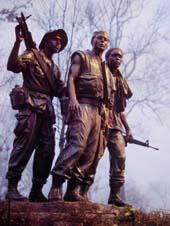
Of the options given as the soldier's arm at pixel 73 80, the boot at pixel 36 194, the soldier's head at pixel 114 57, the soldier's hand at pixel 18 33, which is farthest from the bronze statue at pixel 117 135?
the soldier's hand at pixel 18 33

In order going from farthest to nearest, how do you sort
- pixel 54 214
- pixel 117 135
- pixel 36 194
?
pixel 117 135 → pixel 36 194 → pixel 54 214

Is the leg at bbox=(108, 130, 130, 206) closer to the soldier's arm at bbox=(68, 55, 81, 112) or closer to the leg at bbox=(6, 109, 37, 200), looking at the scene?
the soldier's arm at bbox=(68, 55, 81, 112)

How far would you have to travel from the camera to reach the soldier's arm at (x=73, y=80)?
6.52 meters

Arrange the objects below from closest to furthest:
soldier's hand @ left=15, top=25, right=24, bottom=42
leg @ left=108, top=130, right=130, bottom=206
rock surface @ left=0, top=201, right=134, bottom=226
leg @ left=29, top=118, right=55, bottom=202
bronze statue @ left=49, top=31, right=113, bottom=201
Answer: rock surface @ left=0, top=201, right=134, bottom=226 → bronze statue @ left=49, top=31, right=113, bottom=201 → soldier's hand @ left=15, top=25, right=24, bottom=42 → leg @ left=29, top=118, right=55, bottom=202 → leg @ left=108, top=130, right=130, bottom=206

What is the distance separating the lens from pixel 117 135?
7.46m

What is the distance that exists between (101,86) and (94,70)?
0.28 metres

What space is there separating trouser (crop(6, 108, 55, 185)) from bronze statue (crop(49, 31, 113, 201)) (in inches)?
18.0

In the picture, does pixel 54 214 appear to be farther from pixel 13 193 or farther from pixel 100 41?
pixel 100 41

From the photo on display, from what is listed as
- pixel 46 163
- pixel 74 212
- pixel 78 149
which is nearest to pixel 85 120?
pixel 78 149

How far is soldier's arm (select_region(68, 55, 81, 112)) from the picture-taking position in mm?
6520

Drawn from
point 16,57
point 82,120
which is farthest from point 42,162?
point 16,57

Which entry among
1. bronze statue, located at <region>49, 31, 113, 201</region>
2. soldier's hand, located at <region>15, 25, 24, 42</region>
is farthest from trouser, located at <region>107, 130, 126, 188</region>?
soldier's hand, located at <region>15, 25, 24, 42</region>

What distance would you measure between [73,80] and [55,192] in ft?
5.73

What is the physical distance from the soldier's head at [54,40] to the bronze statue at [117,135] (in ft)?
3.09
